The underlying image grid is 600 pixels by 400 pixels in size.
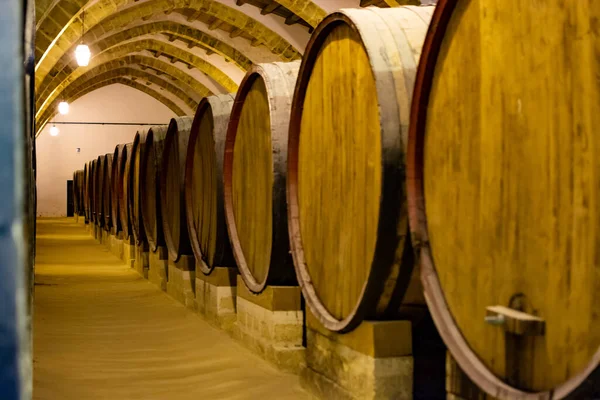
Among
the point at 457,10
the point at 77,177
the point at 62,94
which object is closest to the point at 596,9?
the point at 457,10

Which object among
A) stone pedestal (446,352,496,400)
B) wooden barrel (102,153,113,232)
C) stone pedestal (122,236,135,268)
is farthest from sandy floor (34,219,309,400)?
wooden barrel (102,153,113,232)

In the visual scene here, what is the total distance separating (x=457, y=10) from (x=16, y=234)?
67.3 inches

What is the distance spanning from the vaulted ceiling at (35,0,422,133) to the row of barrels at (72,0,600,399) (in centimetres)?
650

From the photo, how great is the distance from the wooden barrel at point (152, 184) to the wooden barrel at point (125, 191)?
1.17 m

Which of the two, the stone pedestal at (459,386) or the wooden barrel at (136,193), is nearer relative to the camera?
the stone pedestal at (459,386)

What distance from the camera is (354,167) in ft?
8.96

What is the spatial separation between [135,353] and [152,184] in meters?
2.93

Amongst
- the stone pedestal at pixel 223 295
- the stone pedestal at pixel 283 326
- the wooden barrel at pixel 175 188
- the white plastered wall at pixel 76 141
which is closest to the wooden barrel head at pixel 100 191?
the wooden barrel at pixel 175 188

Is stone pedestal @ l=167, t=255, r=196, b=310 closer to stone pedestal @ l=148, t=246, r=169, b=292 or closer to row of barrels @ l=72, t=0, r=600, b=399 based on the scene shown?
stone pedestal @ l=148, t=246, r=169, b=292

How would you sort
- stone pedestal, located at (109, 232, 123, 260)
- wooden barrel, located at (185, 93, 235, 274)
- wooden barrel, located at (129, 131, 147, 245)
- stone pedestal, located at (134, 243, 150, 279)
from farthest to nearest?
1. stone pedestal, located at (109, 232, 123, 260)
2. stone pedestal, located at (134, 243, 150, 279)
3. wooden barrel, located at (129, 131, 147, 245)
4. wooden barrel, located at (185, 93, 235, 274)

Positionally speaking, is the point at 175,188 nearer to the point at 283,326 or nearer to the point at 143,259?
the point at 143,259

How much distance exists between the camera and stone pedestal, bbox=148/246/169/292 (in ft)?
23.2

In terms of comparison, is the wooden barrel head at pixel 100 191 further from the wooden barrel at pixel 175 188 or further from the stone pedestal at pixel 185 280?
the stone pedestal at pixel 185 280

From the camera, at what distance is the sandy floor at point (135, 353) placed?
3.53 meters
